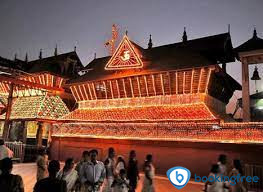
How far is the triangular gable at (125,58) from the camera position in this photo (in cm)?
2028

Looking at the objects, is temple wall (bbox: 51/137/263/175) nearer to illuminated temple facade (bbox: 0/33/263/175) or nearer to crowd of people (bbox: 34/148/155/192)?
illuminated temple facade (bbox: 0/33/263/175)

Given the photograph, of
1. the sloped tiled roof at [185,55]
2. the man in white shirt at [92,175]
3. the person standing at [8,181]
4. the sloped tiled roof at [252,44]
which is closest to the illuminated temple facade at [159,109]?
the sloped tiled roof at [185,55]

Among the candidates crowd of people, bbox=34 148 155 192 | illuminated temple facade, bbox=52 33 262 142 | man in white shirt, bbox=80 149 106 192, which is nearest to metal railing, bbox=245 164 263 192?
illuminated temple facade, bbox=52 33 262 142

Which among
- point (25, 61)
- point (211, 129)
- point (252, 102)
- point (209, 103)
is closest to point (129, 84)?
point (209, 103)

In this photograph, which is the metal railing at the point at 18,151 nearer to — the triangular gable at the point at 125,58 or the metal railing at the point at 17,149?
the metal railing at the point at 17,149

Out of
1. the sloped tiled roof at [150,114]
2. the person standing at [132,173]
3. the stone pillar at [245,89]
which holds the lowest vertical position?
the person standing at [132,173]

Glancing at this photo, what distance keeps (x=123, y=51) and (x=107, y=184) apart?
47.7 feet

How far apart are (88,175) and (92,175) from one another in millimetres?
113

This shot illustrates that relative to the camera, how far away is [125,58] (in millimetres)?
21016

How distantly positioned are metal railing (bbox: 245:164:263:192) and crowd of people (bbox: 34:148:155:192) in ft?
22.4

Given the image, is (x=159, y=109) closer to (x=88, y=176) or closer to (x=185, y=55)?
(x=185, y=55)

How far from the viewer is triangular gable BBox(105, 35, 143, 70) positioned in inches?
798

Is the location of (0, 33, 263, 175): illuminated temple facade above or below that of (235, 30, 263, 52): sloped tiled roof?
below

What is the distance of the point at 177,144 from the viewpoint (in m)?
16.2
